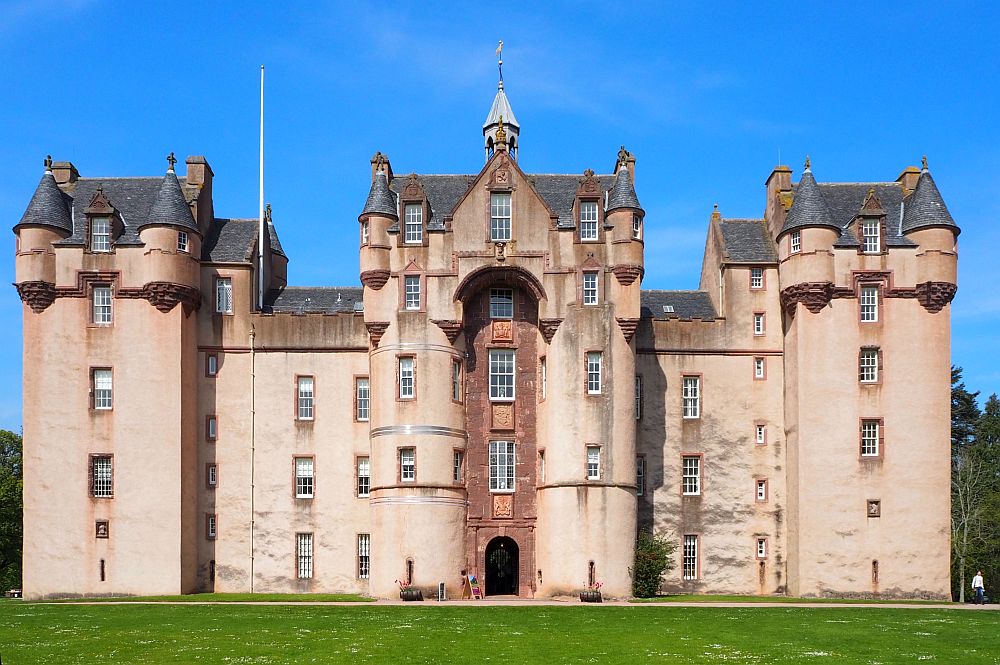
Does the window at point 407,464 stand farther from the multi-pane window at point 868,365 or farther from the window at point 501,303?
the multi-pane window at point 868,365

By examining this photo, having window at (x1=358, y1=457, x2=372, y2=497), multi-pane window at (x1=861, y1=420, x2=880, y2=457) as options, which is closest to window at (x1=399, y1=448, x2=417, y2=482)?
window at (x1=358, y1=457, x2=372, y2=497)

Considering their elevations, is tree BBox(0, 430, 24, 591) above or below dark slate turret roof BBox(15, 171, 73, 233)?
below

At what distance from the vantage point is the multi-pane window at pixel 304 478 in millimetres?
63844

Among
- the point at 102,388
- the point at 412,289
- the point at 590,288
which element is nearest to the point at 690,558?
the point at 590,288

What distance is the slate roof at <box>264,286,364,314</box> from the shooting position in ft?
220

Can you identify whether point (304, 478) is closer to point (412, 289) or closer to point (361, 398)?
point (361, 398)

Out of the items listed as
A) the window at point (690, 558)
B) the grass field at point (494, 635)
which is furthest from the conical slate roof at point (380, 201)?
the window at point (690, 558)

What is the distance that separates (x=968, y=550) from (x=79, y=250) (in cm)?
6227

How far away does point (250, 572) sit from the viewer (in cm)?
6288

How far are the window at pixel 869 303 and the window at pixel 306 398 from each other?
1138 inches

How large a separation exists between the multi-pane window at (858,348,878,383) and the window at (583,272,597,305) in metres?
13.9

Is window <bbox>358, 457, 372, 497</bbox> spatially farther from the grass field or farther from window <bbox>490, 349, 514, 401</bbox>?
the grass field

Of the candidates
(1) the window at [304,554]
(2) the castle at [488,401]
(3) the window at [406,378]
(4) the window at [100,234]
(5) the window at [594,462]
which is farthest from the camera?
(1) the window at [304,554]

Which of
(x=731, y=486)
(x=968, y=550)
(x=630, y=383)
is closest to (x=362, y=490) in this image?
(x=630, y=383)
